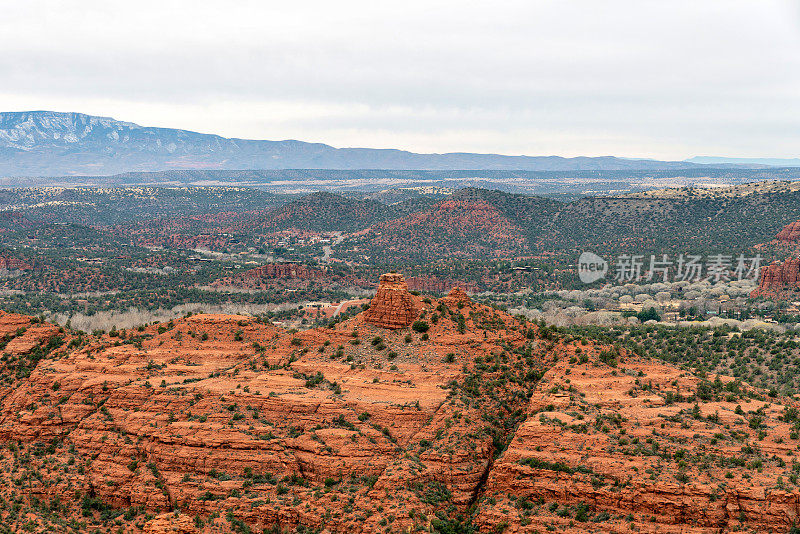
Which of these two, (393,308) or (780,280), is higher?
(393,308)

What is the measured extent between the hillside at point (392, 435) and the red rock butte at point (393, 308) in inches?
4.5

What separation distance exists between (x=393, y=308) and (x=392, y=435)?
1459 cm

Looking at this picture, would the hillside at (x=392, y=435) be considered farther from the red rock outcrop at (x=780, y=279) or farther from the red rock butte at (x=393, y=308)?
the red rock outcrop at (x=780, y=279)

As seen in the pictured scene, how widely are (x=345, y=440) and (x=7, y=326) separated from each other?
35.6m

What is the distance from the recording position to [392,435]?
2026 inches

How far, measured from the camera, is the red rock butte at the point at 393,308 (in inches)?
2509

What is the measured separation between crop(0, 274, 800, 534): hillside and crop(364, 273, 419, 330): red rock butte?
12 centimetres

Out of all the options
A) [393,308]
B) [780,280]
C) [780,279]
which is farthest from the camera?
[780,279]

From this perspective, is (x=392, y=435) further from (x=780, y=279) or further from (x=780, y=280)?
(x=780, y=279)

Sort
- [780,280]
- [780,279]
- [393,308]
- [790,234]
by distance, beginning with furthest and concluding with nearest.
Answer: [790,234] → [780,279] → [780,280] → [393,308]

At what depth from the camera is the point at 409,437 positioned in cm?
5131

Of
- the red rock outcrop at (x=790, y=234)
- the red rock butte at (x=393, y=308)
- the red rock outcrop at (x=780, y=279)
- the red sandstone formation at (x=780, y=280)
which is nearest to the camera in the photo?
the red rock butte at (x=393, y=308)

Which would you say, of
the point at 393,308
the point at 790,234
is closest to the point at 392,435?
the point at 393,308

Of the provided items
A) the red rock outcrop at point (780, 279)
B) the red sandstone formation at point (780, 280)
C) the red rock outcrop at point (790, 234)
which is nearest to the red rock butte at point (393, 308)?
the red sandstone formation at point (780, 280)
